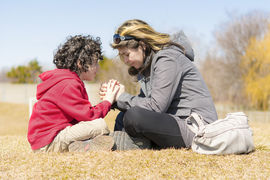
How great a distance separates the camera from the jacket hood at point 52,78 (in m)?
3.06

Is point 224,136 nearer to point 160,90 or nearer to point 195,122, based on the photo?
point 195,122

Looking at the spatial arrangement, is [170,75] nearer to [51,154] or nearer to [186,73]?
[186,73]

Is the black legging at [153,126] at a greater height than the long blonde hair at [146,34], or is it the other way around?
the long blonde hair at [146,34]

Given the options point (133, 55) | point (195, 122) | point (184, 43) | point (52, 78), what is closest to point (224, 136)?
point (195, 122)

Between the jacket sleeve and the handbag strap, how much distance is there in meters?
0.26

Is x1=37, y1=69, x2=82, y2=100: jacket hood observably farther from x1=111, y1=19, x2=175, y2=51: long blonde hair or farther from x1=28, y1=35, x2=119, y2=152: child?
x1=111, y1=19, x2=175, y2=51: long blonde hair

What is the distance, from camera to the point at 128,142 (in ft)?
10.2

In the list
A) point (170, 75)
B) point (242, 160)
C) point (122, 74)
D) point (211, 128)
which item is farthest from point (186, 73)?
point (122, 74)

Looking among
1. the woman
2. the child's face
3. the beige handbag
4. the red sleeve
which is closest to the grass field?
the beige handbag

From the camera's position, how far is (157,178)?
7.17 ft

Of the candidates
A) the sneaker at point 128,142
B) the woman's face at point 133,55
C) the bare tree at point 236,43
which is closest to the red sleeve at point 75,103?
the sneaker at point 128,142

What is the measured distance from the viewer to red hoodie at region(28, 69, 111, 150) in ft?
9.75

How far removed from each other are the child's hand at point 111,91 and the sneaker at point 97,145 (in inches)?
18.4

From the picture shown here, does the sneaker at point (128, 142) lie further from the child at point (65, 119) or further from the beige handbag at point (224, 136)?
the beige handbag at point (224, 136)
